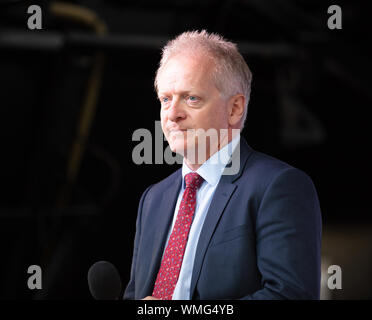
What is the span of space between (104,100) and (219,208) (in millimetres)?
2054

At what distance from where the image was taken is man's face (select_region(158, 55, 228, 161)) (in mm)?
761

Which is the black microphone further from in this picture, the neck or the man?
the neck

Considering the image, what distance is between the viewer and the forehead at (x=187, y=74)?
76 cm

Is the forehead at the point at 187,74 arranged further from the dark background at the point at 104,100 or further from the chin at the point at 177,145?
the dark background at the point at 104,100

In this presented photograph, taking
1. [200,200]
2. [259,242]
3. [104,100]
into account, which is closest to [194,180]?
[200,200]

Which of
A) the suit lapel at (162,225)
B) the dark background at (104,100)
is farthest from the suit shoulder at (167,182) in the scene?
the dark background at (104,100)

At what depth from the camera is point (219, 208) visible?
0.78 metres

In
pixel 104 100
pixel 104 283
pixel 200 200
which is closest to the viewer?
pixel 104 283

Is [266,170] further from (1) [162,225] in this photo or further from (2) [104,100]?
(2) [104,100]

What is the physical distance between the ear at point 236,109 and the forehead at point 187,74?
5cm

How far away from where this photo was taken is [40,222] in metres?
2.13

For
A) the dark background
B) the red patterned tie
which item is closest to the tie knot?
the red patterned tie
